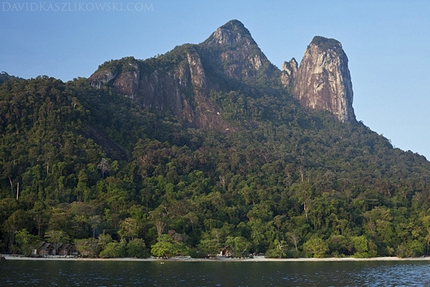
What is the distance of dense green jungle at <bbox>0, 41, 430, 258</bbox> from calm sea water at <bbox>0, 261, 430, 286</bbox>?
1324 centimetres

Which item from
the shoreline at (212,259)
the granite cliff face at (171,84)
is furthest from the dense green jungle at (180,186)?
the granite cliff face at (171,84)

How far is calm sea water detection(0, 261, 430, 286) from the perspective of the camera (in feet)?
154

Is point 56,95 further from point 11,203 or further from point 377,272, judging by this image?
point 377,272

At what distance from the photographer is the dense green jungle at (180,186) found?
78.8m

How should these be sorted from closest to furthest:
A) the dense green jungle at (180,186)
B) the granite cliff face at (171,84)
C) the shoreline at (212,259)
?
the shoreline at (212,259) < the dense green jungle at (180,186) < the granite cliff face at (171,84)

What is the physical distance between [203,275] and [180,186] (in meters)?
55.4

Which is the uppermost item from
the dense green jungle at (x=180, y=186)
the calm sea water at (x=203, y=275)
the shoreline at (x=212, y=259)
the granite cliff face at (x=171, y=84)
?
the granite cliff face at (x=171, y=84)

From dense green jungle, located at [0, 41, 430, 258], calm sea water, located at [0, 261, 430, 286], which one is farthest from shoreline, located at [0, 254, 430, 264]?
calm sea water, located at [0, 261, 430, 286]

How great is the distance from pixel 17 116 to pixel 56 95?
1137 cm

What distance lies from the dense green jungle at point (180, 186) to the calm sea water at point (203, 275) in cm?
1324

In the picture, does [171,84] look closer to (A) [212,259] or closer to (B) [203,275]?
(A) [212,259]

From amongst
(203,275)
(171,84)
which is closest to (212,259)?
(203,275)

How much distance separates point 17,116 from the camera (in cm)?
11569

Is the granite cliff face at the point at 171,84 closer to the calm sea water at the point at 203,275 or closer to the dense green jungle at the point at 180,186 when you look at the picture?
the dense green jungle at the point at 180,186
